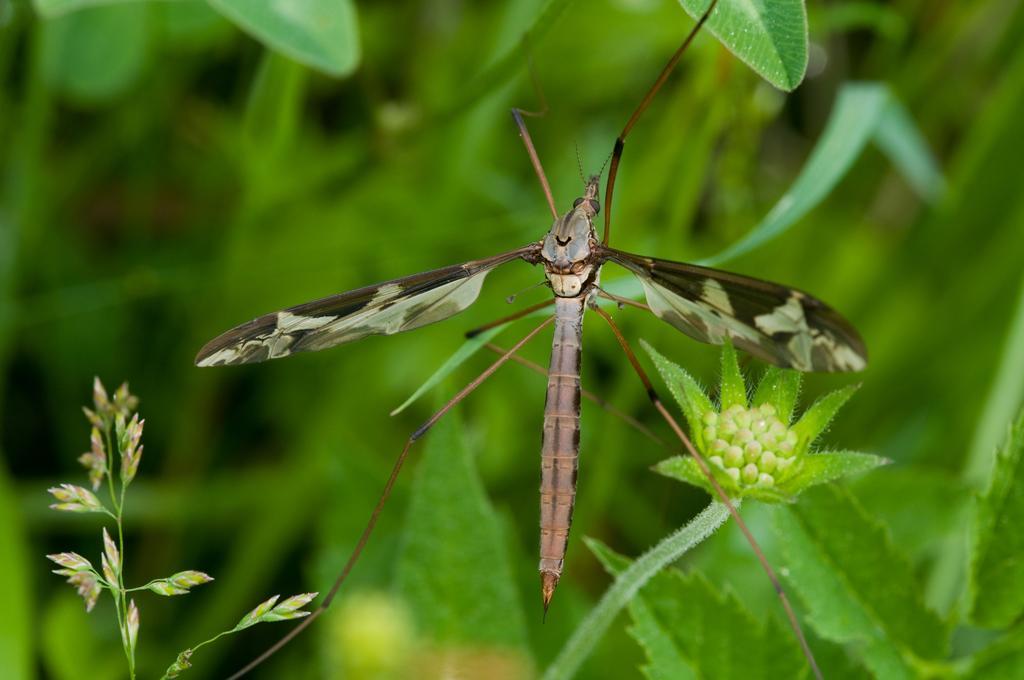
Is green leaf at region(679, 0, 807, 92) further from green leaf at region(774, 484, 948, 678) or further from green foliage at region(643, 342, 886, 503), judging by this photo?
green leaf at region(774, 484, 948, 678)

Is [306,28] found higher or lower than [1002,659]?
higher

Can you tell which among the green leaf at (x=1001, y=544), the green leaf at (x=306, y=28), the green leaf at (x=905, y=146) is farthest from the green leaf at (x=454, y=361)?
the green leaf at (x=905, y=146)

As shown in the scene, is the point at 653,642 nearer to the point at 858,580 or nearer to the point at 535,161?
the point at 858,580

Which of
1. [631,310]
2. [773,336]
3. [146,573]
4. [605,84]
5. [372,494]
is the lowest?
[146,573]

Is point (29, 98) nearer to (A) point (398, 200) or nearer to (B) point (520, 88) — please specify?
(A) point (398, 200)

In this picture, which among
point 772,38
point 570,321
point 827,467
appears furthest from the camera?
point 570,321

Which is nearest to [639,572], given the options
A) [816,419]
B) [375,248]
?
[816,419]

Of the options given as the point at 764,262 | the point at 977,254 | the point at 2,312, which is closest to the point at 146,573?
the point at 2,312
